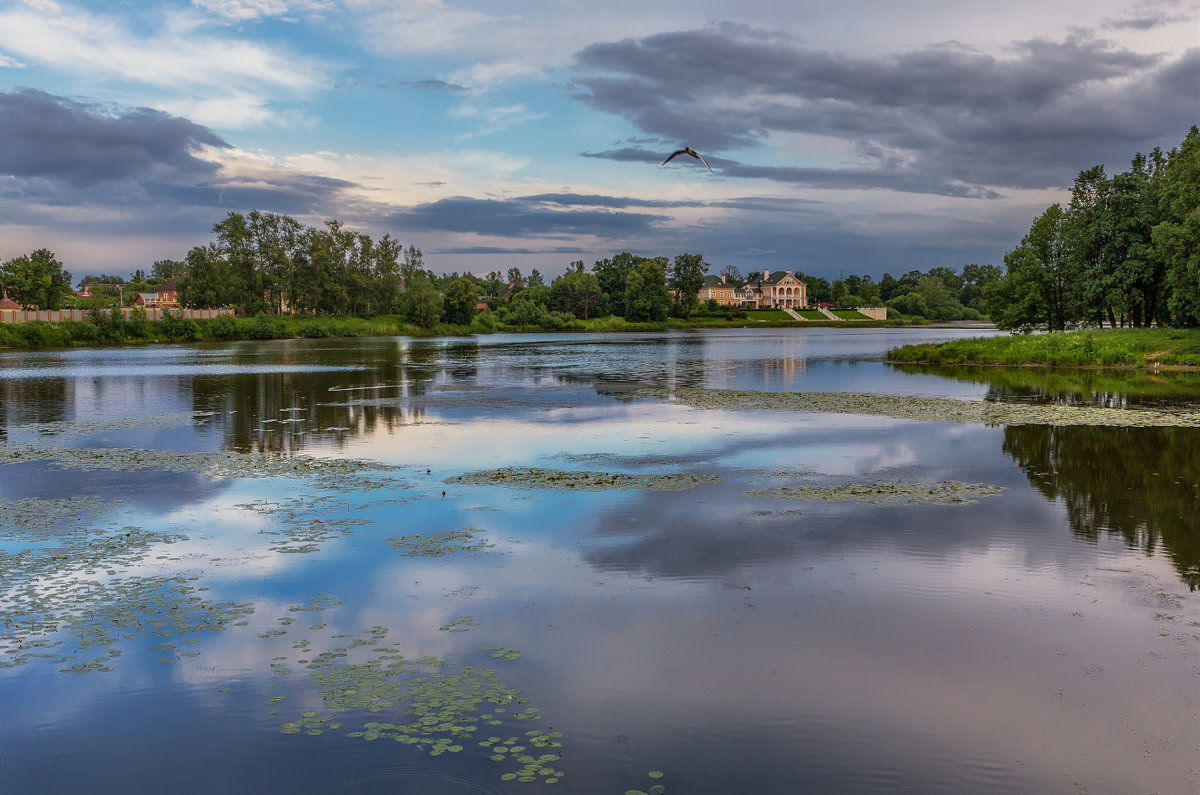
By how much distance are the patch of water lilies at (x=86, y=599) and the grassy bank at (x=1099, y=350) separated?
176ft

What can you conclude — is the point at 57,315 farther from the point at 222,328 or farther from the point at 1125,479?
the point at 1125,479

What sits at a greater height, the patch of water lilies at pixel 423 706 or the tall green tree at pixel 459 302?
the tall green tree at pixel 459 302

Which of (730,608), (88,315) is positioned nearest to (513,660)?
(730,608)

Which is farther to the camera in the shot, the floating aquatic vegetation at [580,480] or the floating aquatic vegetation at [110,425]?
the floating aquatic vegetation at [110,425]

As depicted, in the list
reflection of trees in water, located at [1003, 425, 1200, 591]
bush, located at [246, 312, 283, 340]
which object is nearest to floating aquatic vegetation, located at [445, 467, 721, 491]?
reflection of trees in water, located at [1003, 425, 1200, 591]

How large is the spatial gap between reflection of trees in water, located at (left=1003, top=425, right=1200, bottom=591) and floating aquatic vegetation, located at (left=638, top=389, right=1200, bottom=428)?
184 centimetres

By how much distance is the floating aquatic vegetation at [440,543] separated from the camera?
1356 cm

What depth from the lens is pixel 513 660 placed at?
31.1 feet

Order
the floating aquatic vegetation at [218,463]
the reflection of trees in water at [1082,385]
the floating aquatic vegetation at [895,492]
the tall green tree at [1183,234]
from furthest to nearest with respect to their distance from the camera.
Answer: the tall green tree at [1183,234], the reflection of trees in water at [1082,385], the floating aquatic vegetation at [218,463], the floating aquatic vegetation at [895,492]

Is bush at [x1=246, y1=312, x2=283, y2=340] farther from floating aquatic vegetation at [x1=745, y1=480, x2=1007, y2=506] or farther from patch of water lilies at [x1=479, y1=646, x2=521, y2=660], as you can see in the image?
patch of water lilies at [x1=479, y1=646, x2=521, y2=660]

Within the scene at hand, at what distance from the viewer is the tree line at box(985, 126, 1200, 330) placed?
49906mm

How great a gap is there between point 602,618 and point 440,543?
4.28 metres

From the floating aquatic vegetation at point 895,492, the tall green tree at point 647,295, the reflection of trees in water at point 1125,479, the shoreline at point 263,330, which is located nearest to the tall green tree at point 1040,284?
the reflection of trees in water at point 1125,479

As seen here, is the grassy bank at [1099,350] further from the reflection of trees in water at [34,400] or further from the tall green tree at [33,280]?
the tall green tree at [33,280]
